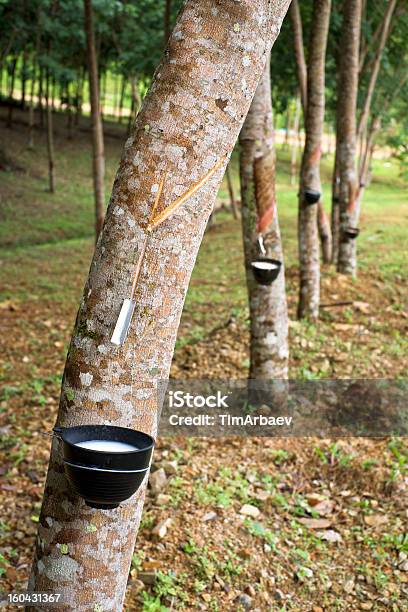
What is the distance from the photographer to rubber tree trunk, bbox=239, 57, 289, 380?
4.50 m

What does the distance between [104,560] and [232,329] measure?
4223mm

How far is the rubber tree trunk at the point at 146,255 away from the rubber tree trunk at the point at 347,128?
19.9 ft

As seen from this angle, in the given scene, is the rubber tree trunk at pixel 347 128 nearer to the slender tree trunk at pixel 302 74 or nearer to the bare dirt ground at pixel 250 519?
the slender tree trunk at pixel 302 74

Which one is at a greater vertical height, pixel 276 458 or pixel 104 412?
pixel 104 412

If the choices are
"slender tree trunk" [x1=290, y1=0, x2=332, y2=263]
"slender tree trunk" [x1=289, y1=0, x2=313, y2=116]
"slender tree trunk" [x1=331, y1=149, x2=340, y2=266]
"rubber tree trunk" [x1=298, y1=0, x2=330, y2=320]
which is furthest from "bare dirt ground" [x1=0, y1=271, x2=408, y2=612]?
"slender tree trunk" [x1=331, y1=149, x2=340, y2=266]

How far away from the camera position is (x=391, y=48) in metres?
13.4

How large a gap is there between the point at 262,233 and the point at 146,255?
9.01 ft

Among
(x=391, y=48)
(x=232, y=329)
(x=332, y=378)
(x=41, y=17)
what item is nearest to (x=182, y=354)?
(x=232, y=329)

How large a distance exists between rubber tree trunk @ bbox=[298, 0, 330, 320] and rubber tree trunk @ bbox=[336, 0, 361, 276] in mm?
1057

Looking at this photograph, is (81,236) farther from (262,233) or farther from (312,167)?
(262,233)

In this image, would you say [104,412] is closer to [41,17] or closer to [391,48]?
[391,48]

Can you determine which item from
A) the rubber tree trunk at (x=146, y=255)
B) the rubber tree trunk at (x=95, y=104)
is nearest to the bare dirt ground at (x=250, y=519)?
the rubber tree trunk at (x=146, y=255)

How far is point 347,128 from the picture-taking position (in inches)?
314
